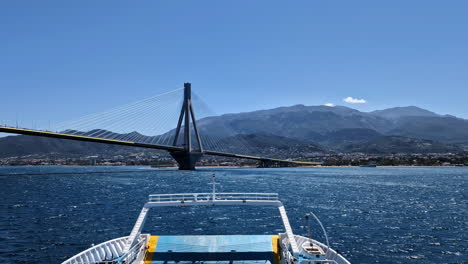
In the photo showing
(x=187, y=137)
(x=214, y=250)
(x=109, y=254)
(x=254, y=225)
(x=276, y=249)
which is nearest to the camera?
(x=109, y=254)

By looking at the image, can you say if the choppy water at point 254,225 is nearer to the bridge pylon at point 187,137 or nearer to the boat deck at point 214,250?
the boat deck at point 214,250

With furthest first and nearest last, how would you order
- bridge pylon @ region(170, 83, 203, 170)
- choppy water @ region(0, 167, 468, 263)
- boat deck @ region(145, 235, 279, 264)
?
bridge pylon @ region(170, 83, 203, 170)
choppy water @ region(0, 167, 468, 263)
boat deck @ region(145, 235, 279, 264)

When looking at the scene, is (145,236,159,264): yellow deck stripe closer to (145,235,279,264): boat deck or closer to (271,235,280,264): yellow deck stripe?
(145,235,279,264): boat deck

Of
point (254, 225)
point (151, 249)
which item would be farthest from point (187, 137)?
point (151, 249)

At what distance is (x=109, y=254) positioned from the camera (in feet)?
56.6

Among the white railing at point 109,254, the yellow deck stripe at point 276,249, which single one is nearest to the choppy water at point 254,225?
the yellow deck stripe at point 276,249

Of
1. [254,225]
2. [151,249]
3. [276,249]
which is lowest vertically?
[254,225]

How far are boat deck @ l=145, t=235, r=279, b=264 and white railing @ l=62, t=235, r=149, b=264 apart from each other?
0.64 meters

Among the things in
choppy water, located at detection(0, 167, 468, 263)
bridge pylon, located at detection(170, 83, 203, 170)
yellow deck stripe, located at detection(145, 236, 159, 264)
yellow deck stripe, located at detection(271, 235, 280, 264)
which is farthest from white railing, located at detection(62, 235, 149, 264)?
bridge pylon, located at detection(170, 83, 203, 170)

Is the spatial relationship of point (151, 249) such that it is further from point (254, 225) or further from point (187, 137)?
point (187, 137)

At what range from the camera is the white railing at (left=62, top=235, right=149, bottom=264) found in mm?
14641

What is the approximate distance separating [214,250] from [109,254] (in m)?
5.40

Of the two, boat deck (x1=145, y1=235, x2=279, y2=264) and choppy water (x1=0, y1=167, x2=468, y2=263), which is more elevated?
boat deck (x1=145, y1=235, x2=279, y2=264)

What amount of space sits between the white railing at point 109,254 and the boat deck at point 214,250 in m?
0.64
